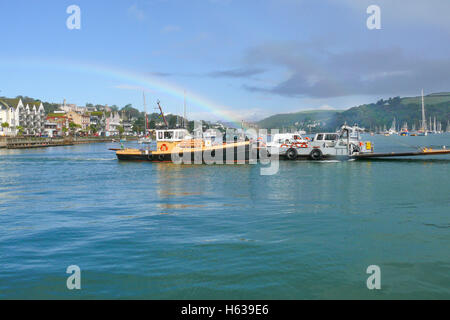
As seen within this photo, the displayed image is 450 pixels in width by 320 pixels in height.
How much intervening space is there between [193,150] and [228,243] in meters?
36.9

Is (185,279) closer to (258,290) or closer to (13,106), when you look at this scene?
(258,290)

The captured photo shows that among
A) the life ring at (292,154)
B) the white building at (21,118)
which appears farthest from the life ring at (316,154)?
the white building at (21,118)

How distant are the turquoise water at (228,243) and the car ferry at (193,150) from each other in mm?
23733

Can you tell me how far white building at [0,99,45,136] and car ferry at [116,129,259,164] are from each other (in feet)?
301

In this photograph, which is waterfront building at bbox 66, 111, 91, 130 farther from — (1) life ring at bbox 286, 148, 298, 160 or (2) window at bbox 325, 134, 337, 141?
(2) window at bbox 325, 134, 337, 141

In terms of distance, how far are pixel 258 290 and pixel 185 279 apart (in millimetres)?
1890

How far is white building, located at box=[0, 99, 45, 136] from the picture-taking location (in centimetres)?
13188

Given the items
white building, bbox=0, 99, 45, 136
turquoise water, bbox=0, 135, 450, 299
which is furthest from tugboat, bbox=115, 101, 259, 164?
white building, bbox=0, 99, 45, 136

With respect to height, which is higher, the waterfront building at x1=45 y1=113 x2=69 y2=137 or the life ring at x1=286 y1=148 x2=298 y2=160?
Result: the waterfront building at x1=45 y1=113 x2=69 y2=137

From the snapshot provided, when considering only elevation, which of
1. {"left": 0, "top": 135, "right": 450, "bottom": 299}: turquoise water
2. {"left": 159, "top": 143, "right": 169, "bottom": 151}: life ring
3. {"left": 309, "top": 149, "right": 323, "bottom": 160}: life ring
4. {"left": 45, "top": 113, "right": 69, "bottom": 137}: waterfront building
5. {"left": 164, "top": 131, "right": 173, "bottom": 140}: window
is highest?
{"left": 45, "top": 113, "right": 69, "bottom": 137}: waterfront building

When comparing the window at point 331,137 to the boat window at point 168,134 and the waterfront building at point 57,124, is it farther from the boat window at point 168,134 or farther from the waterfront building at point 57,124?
the waterfront building at point 57,124

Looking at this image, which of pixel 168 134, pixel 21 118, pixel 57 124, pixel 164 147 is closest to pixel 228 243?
pixel 168 134

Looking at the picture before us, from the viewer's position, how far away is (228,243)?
13.2m

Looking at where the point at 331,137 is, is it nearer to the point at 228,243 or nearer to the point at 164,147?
the point at 164,147
